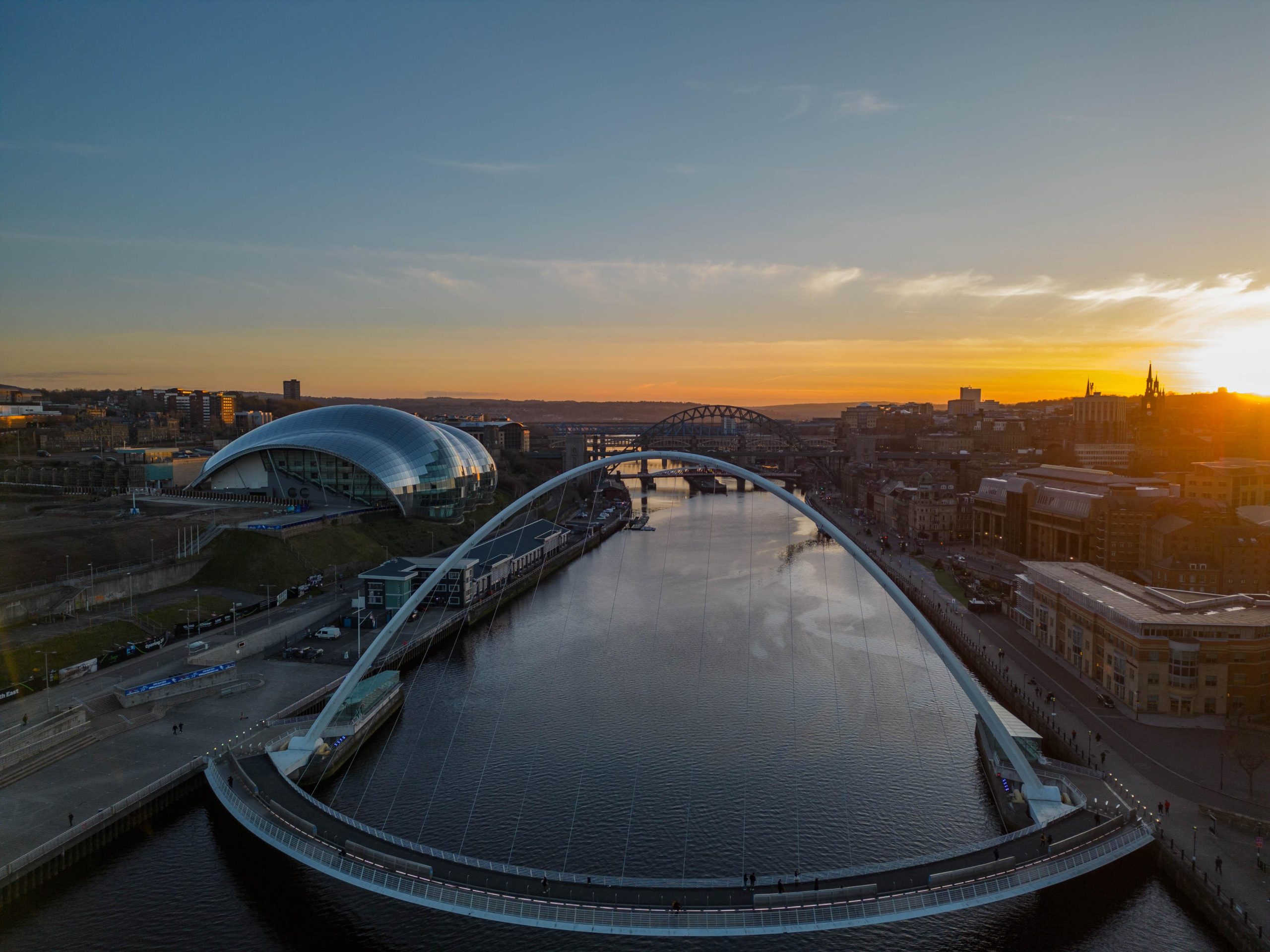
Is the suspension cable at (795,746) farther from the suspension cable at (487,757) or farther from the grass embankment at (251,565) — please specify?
the grass embankment at (251,565)

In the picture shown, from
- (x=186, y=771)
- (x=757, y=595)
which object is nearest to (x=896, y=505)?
(x=757, y=595)

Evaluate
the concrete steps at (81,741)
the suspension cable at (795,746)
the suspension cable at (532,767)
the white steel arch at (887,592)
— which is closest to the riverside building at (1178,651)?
the white steel arch at (887,592)

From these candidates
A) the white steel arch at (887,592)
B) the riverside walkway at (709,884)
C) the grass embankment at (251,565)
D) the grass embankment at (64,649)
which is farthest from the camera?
the grass embankment at (251,565)

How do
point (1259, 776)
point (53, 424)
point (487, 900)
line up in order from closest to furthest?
point (487, 900) < point (1259, 776) < point (53, 424)

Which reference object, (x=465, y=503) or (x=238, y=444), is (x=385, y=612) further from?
(x=238, y=444)

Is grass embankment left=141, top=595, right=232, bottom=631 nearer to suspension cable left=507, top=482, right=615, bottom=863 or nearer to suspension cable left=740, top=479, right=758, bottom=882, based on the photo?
suspension cable left=507, top=482, right=615, bottom=863

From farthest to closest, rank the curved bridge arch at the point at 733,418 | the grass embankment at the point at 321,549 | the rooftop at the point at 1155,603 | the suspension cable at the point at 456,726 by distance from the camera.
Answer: the curved bridge arch at the point at 733,418, the grass embankment at the point at 321,549, the rooftop at the point at 1155,603, the suspension cable at the point at 456,726

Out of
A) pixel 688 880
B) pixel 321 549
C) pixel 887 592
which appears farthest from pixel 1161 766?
pixel 321 549
